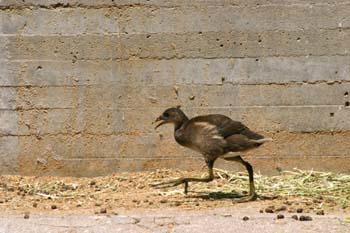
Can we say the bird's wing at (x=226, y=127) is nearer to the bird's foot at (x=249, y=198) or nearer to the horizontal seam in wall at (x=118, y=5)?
the bird's foot at (x=249, y=198)

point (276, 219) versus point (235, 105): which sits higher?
point (235, 105)

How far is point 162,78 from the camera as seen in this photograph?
853 centimetres

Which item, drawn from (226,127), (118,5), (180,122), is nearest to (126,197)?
(180,122)

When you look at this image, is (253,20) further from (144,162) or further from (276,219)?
(276,219)

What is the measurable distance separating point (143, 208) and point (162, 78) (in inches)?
82.4

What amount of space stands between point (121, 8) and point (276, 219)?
11.1 feet

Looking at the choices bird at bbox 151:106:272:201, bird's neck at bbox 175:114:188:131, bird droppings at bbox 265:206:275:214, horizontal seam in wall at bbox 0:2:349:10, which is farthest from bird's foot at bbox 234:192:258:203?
horizontal seam in wall at bbox 0:2:349:10

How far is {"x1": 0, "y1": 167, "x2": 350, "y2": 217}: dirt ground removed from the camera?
22.3 ft

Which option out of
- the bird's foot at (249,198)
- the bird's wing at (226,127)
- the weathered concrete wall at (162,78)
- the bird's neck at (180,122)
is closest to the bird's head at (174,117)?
the bird's neck at (180,122)

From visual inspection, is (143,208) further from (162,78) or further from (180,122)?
(162,78)

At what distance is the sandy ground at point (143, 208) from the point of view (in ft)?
19.2

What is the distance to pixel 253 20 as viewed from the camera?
8.43 m

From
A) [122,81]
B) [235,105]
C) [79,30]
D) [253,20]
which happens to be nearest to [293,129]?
[235,105]

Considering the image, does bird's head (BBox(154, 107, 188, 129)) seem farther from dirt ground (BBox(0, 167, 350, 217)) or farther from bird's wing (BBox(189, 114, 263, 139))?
dirt ground (BBox(0, 167, 350, 217))
